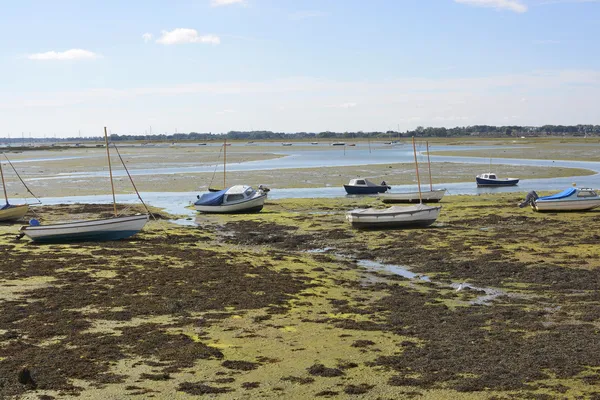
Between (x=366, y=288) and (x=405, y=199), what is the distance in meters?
23.0

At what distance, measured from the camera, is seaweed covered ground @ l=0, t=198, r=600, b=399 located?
40.2 ft

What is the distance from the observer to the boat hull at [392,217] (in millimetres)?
31906

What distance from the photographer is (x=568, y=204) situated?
117 ft

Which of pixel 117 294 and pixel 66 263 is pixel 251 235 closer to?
pixel 66 263

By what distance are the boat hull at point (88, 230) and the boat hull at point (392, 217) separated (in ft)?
31.4

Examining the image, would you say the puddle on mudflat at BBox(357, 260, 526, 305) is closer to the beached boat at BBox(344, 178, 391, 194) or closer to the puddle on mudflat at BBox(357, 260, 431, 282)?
the puddle on mudflat at BBox(357, 260, 431, 282)

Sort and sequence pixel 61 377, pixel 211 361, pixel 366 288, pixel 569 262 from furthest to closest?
pixel 569 262 → pixel 366 288 → pixel 211 361 → pixel 61 377

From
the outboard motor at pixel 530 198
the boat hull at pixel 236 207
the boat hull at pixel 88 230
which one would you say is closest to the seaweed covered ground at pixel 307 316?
the boat hull at pixel 88 230

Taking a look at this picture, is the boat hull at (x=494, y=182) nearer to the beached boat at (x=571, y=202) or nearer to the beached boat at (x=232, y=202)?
the beached boat at (x=571, y=202)

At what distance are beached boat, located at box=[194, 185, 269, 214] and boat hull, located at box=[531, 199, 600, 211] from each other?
15519mm

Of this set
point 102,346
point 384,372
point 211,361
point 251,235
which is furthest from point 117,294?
point 251,235

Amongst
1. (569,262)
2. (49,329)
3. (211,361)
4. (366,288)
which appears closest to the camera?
(211,361)

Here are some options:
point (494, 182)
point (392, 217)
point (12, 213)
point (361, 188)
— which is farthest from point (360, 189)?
point (12, 213)

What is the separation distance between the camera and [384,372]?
41.8 feet
